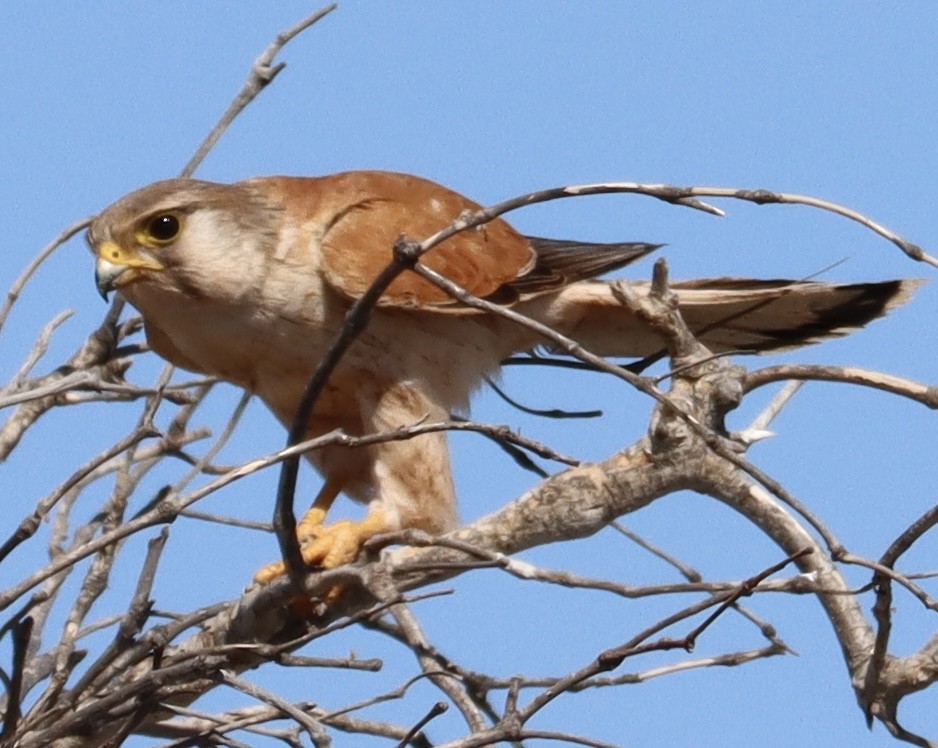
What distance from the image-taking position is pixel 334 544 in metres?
3.57

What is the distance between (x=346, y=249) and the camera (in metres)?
3.74

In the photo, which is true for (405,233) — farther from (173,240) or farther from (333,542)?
(333,542)

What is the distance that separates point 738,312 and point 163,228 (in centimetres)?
146

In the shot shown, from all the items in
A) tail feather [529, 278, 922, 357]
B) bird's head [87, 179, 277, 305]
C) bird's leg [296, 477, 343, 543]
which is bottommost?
bird's leg [296, 477, 343, 543]

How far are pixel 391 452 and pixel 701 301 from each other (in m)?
0.89

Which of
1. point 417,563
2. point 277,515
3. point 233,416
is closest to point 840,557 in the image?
point 417,563

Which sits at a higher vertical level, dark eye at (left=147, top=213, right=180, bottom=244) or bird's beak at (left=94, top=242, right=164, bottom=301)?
dark eye at (left=147, top=213, right=180, bottom=244)

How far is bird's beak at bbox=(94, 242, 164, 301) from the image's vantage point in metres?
3.59

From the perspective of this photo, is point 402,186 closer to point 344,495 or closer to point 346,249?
point 346,249

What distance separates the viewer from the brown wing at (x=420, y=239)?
3697mm

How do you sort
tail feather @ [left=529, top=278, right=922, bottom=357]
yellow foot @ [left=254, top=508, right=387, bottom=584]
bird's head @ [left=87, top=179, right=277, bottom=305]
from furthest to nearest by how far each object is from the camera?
tail feather @ [left=529, top=278, right=922, bottom=357]
bird's head @ [left=87, top=179, right=277, bottom=305]
yellow foot @ [left=254, top=508, right=387, bottom=584]

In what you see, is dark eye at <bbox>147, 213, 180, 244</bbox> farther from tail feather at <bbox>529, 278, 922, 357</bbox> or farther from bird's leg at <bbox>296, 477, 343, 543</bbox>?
tail feather at <bbox>529, 278, 922, 357</bbox>

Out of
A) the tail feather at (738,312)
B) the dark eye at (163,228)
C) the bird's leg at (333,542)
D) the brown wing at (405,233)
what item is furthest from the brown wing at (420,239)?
the bird's leg at (333,542)

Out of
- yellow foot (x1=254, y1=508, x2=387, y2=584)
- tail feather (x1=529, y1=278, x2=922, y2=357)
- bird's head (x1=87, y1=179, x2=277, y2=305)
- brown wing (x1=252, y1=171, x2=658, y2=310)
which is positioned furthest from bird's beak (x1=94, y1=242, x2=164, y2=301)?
tail feather (x1=529, y1=278, x2=922, y2=357)
